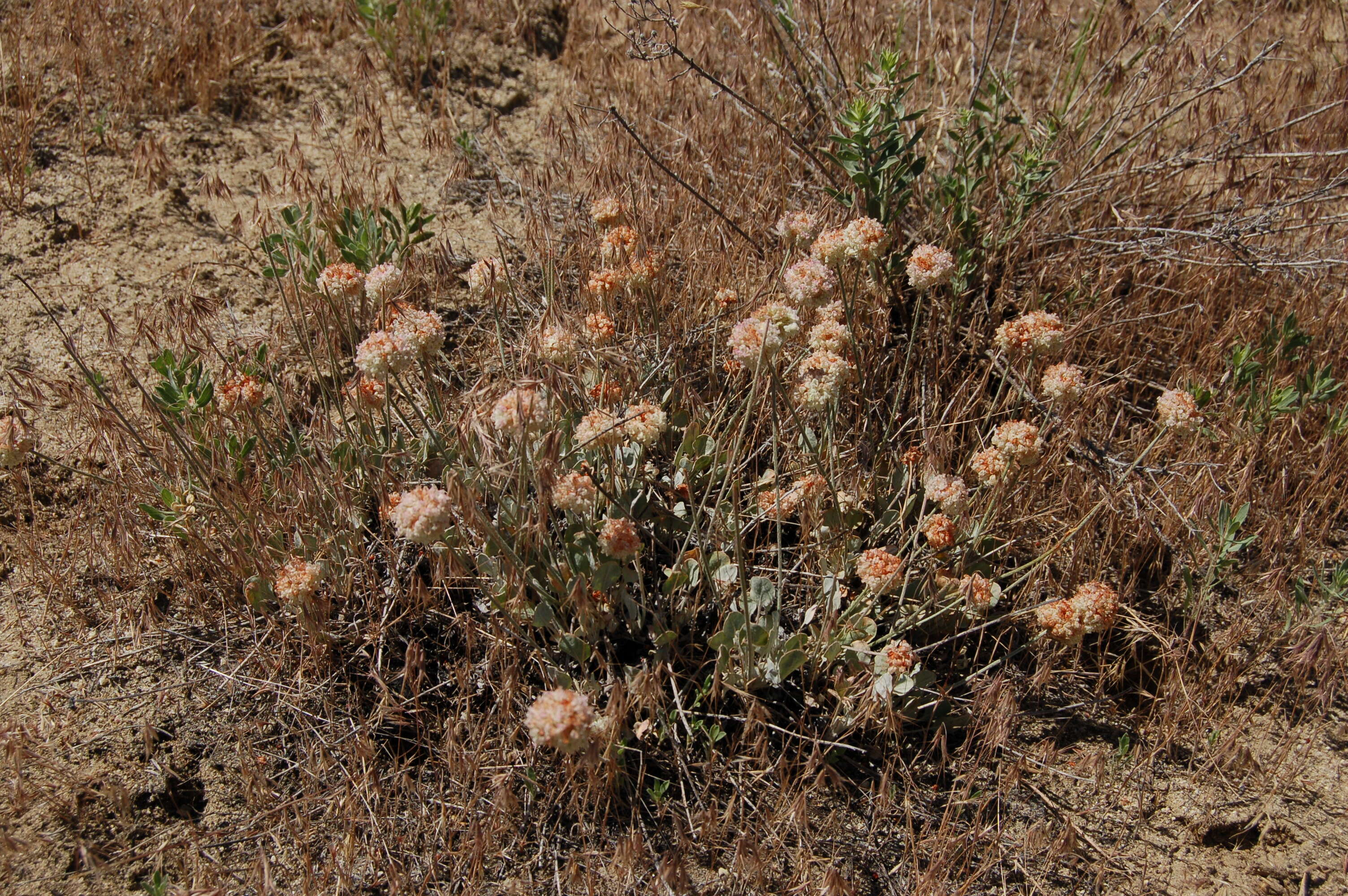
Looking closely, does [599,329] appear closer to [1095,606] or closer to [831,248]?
[831,248]

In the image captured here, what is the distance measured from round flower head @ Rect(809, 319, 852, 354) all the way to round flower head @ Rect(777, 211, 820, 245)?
30 cm

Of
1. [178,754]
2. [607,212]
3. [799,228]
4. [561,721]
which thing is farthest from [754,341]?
[178,754]

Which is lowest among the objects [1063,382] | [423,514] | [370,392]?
[1063,382]

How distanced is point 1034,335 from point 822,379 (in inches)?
23.6

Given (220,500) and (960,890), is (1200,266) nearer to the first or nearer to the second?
(960,890)

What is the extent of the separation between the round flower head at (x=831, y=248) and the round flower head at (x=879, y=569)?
2.42 ft

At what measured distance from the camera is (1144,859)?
7.54 ft

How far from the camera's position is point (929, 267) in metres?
2.40

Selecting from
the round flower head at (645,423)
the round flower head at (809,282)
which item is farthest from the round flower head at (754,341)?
the round flower head at (645,423)

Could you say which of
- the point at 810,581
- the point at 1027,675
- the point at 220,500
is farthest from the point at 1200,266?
the point at 220,500

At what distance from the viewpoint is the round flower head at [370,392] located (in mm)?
2410

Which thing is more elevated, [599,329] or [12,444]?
[12,444]

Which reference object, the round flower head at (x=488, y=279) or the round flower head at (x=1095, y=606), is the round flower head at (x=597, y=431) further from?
the round flower head at (x=1095, y=606)

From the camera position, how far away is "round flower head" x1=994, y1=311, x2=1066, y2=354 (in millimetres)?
2400
